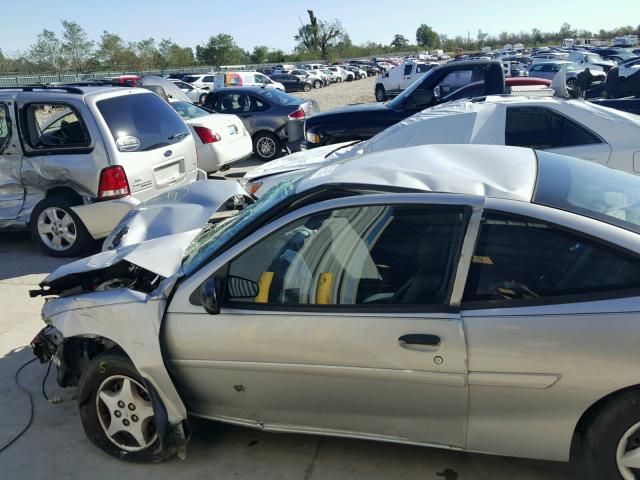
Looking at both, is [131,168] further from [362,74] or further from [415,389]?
[362,74]

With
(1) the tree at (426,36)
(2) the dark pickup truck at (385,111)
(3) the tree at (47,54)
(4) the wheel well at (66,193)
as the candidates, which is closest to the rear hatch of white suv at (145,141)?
(4) the wheel well at (66,193)

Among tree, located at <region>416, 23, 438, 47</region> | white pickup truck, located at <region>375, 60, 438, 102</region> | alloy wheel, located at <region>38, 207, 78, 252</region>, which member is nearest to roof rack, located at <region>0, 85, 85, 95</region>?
alloy wheel, located at <region>38, 207, 78, 252</region>

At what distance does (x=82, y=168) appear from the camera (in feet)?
20.8

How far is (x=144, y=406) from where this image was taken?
10.1 feet

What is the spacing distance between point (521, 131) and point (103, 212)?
4.53m

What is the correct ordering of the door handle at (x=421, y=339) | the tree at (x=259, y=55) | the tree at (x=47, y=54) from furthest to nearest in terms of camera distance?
the tree at (x=259, y=55), the tree at (x=47, y=54), the door handle at (x=421, y=339)

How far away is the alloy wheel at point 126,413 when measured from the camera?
308 centimetres

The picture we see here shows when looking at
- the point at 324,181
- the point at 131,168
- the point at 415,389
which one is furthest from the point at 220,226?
the point at 131,168

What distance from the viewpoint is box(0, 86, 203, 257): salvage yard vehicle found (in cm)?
633

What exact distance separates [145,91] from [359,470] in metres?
5.59

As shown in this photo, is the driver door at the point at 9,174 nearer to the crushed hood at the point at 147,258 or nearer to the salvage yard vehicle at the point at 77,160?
the salvage yard vehicle at the point at 77,160

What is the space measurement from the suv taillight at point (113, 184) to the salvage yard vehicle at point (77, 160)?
0.4 inches

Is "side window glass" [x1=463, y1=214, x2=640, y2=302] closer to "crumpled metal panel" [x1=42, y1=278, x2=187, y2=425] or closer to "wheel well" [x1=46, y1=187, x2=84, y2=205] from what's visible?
"crumpled metal panel" [x1=42, y1=278, x2=187, y2=425]

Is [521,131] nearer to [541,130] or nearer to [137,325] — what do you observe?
[541,130]
